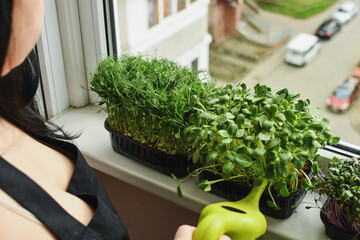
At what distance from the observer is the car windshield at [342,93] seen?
1.02 m

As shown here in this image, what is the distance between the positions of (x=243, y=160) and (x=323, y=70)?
351 mm

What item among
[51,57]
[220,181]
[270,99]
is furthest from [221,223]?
[51,57]

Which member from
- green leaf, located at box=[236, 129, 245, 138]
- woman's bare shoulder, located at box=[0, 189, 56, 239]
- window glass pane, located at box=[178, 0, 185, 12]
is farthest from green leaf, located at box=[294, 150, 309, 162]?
window glass pane, located at box=[178, 0, 185, 12]

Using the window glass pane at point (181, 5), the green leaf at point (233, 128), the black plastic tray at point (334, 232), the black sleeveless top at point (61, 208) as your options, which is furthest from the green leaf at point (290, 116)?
the window glass pane at point (181, 5)

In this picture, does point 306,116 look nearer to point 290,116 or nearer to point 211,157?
point 290,116

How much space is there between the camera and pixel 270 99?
92cm

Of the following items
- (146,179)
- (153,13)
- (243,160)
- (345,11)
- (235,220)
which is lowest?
(146,179)

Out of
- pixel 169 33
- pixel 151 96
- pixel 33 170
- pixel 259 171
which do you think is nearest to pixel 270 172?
pixel 259 171

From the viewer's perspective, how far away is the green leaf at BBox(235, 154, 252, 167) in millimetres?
842

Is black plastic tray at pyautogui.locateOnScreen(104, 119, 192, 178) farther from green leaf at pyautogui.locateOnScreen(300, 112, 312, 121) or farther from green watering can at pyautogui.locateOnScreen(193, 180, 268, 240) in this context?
green leaf at pyautogui.locateOnScreen(300, 112, 312, 121)

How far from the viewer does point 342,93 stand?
1.03 metres

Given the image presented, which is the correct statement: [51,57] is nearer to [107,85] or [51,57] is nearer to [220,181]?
[107,85]

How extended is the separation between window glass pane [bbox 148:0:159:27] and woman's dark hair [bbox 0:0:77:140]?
0.45m

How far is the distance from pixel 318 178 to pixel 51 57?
821 millimetres
